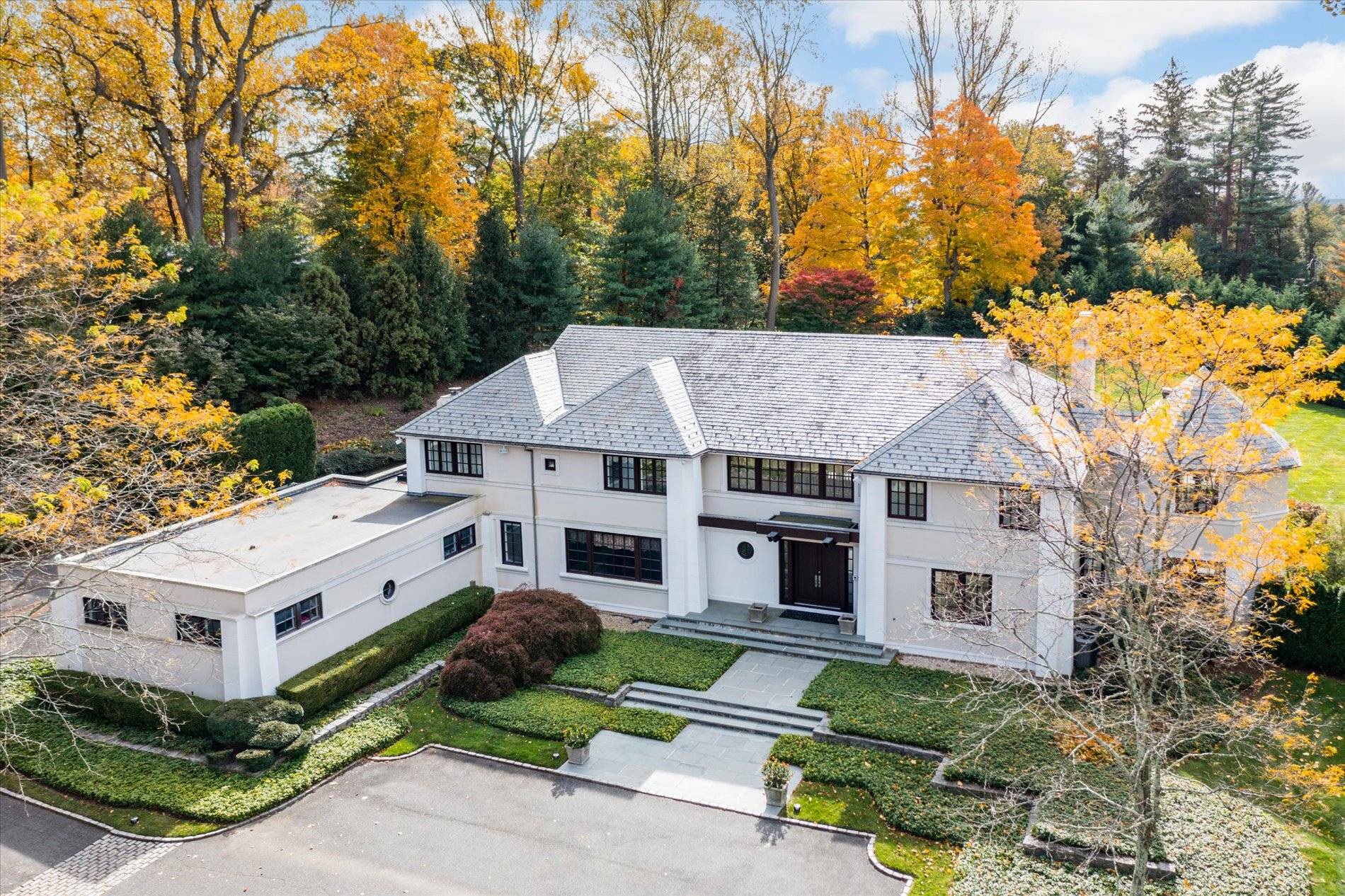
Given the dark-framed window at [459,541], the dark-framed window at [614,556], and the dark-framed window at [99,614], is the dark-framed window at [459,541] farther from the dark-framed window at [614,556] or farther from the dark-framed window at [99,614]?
the dark-framed window at [99,614]

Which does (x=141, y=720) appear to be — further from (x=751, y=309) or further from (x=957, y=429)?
(x=751, y=309)

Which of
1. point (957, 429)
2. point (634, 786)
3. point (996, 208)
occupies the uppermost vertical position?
point (996, 208)

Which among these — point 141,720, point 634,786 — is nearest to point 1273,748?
point 634,786

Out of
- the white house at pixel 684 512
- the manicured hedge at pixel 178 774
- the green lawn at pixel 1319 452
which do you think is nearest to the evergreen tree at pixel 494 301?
the white house at pixel 684 512

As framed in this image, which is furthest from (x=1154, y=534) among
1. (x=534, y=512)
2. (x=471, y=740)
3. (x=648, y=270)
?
(x=648, y=270)

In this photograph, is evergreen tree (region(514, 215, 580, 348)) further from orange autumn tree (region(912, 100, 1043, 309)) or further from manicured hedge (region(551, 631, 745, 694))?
manicured hedge (region(551, 631, 745, 694))
